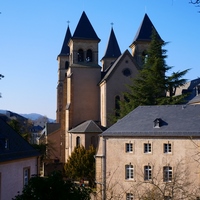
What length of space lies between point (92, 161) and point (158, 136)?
1312cm

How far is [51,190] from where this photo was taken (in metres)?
10.2

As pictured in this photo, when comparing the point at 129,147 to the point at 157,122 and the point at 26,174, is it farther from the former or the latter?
the point at 26,174

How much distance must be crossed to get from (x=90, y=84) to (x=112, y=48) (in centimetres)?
2080

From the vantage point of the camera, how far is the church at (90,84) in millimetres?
46344

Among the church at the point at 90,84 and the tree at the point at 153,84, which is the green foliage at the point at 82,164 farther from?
the tree at the point at 153,84

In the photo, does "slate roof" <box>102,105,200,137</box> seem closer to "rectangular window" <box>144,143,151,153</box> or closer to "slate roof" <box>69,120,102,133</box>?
"rectangular window" <box>144,143,151,153</box>

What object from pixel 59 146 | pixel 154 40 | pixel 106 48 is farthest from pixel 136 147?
pixel 106 48

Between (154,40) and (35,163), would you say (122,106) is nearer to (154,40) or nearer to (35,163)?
(154,40)

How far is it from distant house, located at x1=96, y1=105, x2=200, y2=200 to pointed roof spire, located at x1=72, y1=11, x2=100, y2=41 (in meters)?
22.1

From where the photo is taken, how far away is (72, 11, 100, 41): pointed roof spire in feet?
170

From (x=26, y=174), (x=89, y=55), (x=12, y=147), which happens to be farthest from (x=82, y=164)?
(x=12, y=147)

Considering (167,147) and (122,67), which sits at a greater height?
(122,67)

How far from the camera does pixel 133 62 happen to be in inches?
1922

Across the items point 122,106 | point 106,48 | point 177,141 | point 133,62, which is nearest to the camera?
point 177,141
